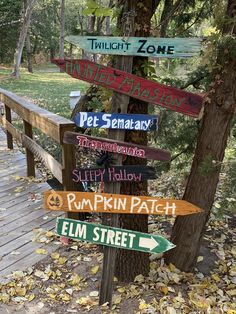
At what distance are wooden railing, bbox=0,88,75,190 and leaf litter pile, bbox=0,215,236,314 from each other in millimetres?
791

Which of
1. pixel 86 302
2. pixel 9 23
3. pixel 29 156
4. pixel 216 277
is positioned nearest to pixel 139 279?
pixel 86 302

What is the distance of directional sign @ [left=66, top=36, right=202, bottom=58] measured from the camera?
2719mm

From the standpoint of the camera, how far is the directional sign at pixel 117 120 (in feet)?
9.39

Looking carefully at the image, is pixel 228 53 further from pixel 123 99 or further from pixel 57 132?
pixel 57 132

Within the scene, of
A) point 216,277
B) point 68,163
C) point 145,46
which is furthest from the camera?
point 68,163

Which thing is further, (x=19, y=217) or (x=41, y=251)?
(x=19, y=217)

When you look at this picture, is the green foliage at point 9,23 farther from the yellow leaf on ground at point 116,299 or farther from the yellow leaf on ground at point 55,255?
the yellow leaf on ground at point 116,299

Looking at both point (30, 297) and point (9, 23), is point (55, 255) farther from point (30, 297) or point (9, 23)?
point (9, 23)

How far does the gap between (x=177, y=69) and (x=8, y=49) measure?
30.0 metres

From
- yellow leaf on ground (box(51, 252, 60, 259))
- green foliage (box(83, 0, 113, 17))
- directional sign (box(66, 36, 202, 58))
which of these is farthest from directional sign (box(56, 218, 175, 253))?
green foliage (box(83, 0, 113, 17))

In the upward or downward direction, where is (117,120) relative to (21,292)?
upward

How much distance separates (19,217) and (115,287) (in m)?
1.80

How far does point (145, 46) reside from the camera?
275 centimetres

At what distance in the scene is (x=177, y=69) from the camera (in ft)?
16.5
